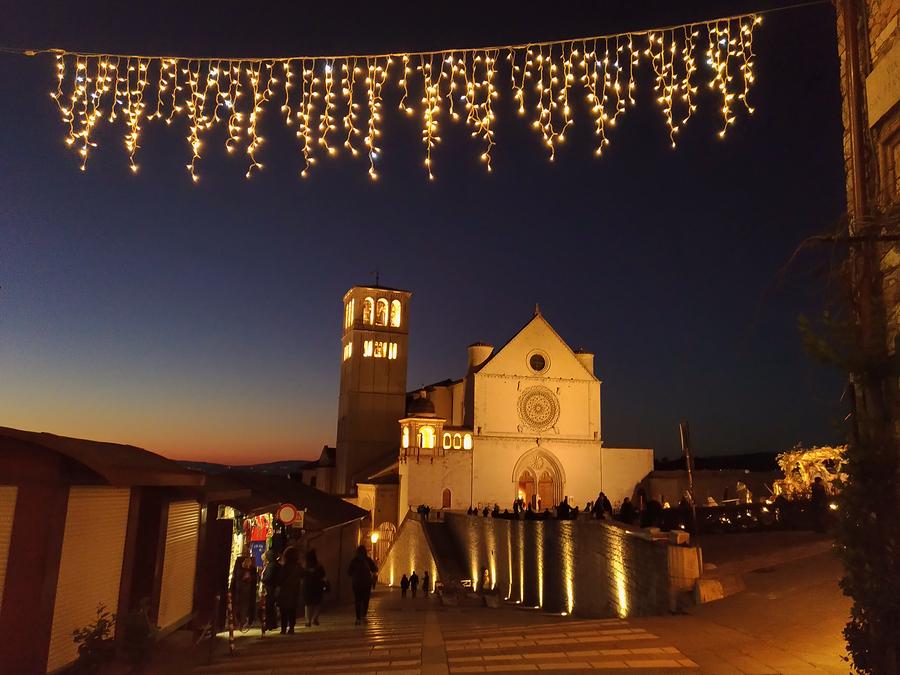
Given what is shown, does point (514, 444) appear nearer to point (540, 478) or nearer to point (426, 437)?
point (540, 478)

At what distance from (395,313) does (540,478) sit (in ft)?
58.4

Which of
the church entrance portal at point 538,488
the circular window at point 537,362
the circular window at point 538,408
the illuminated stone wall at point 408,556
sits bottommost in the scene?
the illuminated stone wall at point 408,556

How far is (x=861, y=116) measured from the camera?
22.8 feet

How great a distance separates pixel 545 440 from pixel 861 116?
115 ft

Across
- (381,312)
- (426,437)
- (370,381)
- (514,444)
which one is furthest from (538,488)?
(381,312)

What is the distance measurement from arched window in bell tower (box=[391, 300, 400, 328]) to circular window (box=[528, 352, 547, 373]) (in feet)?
43.7

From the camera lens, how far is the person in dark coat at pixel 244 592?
12320 millimetres

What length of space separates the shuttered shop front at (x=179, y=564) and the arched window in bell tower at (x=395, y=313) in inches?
1602

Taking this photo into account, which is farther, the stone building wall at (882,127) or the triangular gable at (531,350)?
the triangular gable at (531,350)

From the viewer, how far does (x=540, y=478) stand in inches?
1615

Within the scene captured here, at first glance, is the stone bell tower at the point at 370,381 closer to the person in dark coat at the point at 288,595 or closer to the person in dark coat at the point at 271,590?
the person in dark coat at the point at 271,590

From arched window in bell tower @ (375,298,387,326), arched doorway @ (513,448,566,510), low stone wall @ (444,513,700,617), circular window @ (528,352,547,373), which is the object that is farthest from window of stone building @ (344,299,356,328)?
low stone wall @ (444,513,700,617)

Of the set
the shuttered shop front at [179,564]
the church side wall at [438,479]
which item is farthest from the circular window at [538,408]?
the shuttered shop front at [179,564]

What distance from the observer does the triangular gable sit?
4181 cm
